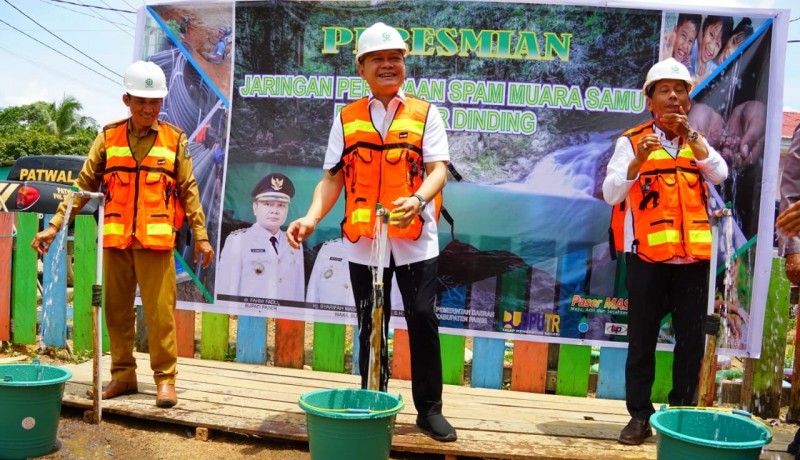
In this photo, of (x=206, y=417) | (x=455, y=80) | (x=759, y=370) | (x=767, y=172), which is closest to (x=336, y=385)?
(x=206, y=417)

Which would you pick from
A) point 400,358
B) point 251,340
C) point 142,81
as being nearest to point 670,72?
point 400,358

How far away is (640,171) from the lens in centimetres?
364

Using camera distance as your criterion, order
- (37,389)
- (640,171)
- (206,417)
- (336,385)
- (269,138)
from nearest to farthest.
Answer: (37,389)
(640,171)
(206,417)
(336,385)
(269,138)

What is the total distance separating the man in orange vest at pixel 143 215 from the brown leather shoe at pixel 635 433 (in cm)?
257

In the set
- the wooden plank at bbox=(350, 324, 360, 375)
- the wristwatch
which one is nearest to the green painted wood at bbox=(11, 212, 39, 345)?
the wooden plank at bbox=(350, 324, 360, 375)

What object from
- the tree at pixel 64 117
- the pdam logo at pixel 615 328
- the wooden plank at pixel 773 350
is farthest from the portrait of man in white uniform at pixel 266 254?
the tree at pixel 64 117

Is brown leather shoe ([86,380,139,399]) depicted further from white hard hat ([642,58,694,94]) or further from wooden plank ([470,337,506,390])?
white hard hat ([642,58,694,94])

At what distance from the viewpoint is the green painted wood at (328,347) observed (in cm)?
514

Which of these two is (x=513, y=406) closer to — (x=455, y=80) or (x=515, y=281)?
(x=515, y=281)

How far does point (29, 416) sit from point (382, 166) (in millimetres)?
2106

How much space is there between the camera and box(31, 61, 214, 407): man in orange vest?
13.4 ft

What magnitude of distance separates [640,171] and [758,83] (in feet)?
5.01

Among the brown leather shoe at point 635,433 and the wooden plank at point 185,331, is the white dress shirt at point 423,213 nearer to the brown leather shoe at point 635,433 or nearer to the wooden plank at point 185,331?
the brown leather shoe at point 635,433

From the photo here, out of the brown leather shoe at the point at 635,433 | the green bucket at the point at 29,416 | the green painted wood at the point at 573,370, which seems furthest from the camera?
the green painted wood at the point at 573,370
